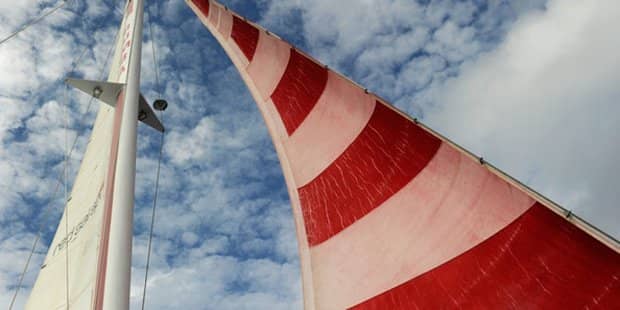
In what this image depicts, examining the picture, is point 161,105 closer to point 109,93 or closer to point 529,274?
point 109,93

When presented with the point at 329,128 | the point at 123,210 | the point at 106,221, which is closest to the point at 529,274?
the point at 329,128

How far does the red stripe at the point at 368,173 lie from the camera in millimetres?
2869

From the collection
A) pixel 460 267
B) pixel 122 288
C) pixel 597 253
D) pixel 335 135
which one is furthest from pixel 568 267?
pixel 122 288

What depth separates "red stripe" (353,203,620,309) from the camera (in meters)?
Answer: 1.91

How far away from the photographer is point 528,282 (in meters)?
2.09

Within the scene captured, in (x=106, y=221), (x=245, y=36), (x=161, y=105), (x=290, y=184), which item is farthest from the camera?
(x=245, y=36)

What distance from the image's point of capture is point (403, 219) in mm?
2768

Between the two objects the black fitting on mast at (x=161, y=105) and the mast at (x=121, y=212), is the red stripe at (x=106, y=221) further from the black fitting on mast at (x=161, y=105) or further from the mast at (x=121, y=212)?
the black fitting on mast at (x=161, y=105)

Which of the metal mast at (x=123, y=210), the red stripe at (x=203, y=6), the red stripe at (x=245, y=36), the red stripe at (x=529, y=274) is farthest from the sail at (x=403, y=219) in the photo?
the red stripe at (x=203, y=6)

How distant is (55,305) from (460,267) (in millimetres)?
3082

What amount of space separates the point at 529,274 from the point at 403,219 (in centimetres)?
84

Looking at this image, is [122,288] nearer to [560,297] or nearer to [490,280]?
[490,280]

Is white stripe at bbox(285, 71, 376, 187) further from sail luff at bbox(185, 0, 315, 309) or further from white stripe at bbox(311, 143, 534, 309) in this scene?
white stripe at bbox(311, 143, 534, 309)

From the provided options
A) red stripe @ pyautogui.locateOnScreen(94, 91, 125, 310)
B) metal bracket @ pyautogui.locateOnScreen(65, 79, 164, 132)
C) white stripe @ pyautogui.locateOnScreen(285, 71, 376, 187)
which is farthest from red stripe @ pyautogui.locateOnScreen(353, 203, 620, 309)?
metal bracket @ pyautogui.locateOnScreen(65, 79, 164, 132)
